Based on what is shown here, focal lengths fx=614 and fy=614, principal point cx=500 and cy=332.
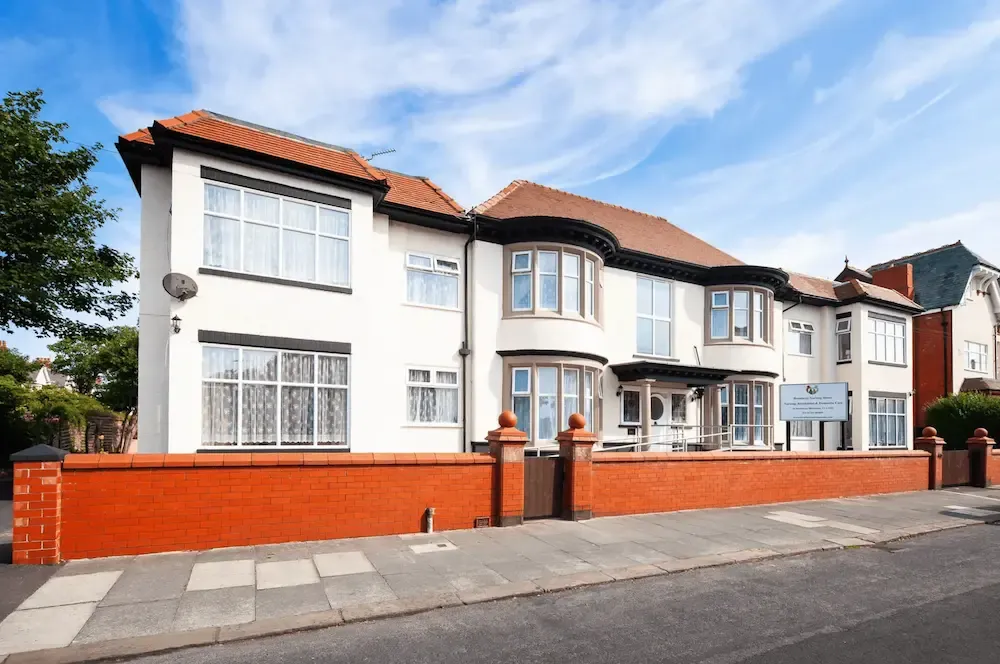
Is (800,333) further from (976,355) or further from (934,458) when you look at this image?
(976,355)

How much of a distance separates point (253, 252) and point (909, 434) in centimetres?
2364

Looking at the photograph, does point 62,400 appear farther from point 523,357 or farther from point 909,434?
point 909,434

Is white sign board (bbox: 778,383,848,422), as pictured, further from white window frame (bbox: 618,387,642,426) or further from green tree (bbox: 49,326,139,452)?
green tree (bbox: 49,326,139,452)

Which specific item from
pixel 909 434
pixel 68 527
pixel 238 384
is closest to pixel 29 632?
pixel 68 527

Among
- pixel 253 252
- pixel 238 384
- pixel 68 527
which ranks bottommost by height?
pixel 68 527

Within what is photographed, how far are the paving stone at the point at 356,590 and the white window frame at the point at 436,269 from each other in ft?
25.1

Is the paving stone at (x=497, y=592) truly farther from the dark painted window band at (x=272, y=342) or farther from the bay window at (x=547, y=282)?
the bay window at (x=547, y=282)

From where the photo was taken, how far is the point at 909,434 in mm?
22984

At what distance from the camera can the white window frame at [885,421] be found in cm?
2183

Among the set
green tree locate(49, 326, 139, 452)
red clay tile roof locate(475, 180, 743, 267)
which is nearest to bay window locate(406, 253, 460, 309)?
red clay tile roof locate(475, 180, 743, 267)

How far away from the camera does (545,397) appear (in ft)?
47.7

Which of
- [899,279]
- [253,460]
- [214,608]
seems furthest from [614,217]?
[899,279]

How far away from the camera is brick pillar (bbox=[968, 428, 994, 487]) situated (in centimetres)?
1861

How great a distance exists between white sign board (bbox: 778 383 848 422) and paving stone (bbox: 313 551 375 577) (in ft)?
40.5
